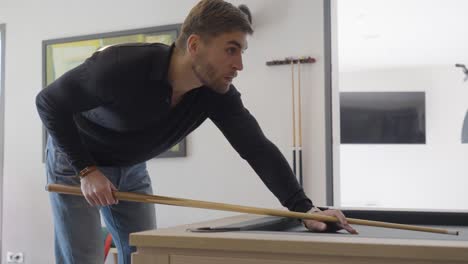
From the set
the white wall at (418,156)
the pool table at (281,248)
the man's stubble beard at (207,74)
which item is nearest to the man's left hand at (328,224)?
the pool table at (281,248)

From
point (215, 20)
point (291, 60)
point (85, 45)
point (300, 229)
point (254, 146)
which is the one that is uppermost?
point (85, 45)

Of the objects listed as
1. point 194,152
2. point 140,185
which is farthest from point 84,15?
point 140,185

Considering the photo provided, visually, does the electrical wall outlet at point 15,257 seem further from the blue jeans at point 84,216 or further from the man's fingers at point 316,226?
the man's fingers at point 316,226

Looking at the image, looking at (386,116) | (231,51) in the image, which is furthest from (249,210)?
(386,116)

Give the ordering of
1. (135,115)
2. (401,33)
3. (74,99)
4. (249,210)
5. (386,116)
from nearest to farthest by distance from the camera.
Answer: (249,210)
(74,99)
(135,115)
(401,33)
(386,116)

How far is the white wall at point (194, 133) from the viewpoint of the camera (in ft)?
10.7

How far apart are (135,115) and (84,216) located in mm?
358

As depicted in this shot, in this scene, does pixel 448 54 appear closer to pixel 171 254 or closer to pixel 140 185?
pixel 140 185

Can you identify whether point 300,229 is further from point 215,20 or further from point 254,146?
point 215,20

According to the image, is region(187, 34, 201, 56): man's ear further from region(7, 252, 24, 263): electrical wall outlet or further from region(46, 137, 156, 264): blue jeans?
region(7, 252, 24, 263): electrical wall outlet

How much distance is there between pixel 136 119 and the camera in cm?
173

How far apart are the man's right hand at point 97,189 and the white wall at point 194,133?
72.5 inches

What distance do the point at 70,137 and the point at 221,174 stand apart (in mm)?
1908

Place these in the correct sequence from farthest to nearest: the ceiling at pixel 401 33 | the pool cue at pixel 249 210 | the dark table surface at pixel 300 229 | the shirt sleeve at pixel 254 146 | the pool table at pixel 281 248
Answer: the ceiling at pixel 401 33, the shirt sleeve at pixel 254 146, the pool cue at pixel 249 210, the dark table surface at pixel 300 229, the pool table at pixel 281 248
